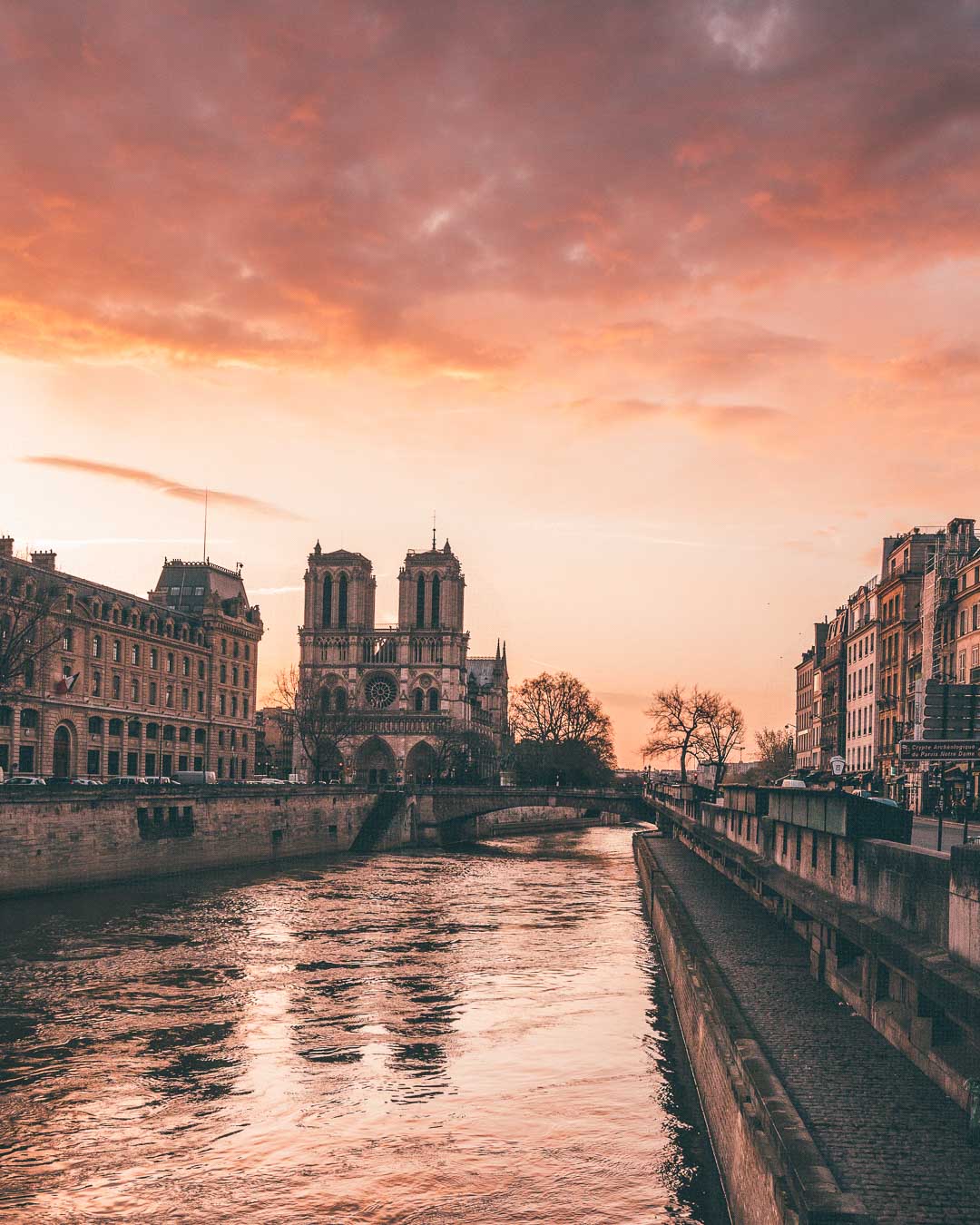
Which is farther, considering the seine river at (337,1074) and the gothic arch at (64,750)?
the gothic arch at (64,750)

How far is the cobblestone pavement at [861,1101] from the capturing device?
14234mm

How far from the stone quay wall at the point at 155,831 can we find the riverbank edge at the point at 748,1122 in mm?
33712

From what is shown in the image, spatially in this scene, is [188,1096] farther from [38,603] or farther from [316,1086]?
[38,603]

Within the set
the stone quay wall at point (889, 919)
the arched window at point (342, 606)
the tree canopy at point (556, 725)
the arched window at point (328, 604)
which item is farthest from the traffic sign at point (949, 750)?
the arched window at point (328, 604)

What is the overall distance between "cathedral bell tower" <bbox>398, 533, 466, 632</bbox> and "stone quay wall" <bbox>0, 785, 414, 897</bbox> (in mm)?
88863

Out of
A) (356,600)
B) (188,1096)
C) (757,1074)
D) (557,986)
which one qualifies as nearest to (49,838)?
(557,986)

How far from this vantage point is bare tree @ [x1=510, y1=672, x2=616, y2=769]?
174500 mm

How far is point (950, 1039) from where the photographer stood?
60.4ft

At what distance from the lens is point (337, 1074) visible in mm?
25000

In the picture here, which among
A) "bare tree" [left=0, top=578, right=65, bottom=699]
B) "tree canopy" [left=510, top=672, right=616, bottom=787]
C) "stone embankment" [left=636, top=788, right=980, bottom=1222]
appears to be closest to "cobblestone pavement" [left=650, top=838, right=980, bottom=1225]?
"stone embankment" [left=636, top=788, right=980, bottom=1222]

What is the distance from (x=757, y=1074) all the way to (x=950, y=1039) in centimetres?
315

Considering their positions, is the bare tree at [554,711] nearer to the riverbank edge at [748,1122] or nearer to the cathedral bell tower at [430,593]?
the cathedral bell tower at [430,593]

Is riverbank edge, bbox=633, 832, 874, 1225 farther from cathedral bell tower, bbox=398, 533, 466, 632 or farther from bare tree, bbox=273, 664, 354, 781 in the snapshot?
cathedral bell tower, bbox=398, 533, 466, 632

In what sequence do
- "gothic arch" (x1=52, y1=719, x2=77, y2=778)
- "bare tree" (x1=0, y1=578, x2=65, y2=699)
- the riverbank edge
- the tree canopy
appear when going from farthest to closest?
the tree canopy → "gothic arch" (x1=52, y1=719, x2=77, y2=778) → "bare tree" (x1=0, y1=578, x2=65, y2=699) → the riverbank edge
